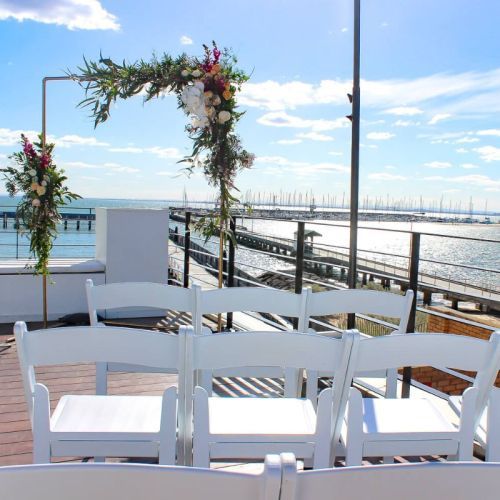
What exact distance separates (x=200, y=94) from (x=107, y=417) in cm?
263

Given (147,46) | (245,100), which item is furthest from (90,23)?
(245,100)

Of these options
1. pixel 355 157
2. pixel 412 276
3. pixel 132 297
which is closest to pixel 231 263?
pixel 355 157

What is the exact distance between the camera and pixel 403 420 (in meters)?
1.85

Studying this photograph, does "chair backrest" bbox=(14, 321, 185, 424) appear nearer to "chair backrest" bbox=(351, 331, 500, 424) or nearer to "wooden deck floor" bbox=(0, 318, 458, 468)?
"chair backrest" bbox=(351, 331, 500, 424)

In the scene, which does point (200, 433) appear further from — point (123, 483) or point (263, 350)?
point (123, 483)

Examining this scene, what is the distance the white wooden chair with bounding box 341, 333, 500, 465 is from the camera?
1468mm

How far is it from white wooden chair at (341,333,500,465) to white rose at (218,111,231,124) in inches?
104

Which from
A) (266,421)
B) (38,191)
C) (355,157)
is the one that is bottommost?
(266,421)

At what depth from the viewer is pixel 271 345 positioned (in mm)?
1447

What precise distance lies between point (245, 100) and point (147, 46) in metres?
0.85

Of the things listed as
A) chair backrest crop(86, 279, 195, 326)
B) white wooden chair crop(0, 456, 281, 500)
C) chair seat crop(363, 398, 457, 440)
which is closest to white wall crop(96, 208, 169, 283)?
chair backrest crop(86, 279, 195, 326)

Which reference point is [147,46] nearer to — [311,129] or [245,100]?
[245,100]

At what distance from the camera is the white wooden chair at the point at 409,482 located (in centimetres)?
72

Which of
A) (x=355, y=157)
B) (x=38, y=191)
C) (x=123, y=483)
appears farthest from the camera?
(x=38, y=191)
